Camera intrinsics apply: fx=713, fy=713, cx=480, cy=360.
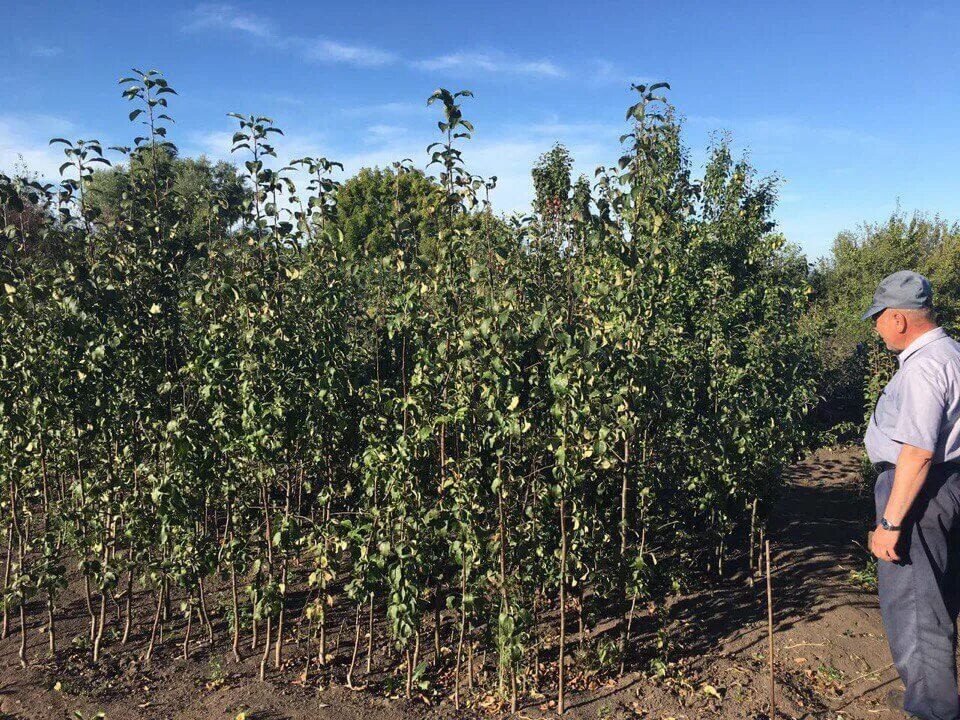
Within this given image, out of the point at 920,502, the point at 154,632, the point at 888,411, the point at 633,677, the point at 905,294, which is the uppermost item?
the point at 905,294

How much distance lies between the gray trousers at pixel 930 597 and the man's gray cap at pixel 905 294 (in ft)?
2.41

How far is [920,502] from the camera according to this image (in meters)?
3.10

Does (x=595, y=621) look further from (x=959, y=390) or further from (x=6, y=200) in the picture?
(x=6, y=200)

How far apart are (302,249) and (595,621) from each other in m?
3.20

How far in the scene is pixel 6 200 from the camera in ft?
14.9

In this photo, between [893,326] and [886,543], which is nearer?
A: [886,543]

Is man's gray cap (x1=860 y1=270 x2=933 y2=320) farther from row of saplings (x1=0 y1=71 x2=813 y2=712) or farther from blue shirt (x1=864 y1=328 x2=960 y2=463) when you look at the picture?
row of saplings (x1=0 y1=71 x2=813 y2=712)

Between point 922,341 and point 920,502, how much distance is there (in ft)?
2.32

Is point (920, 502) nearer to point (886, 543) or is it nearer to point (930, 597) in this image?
point (886, 543)

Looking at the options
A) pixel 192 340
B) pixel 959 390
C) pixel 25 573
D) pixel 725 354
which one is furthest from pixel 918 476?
pixel 25 573

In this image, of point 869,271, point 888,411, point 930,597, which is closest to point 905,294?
point 888,411

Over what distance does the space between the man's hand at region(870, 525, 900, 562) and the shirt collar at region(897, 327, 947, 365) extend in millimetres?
775

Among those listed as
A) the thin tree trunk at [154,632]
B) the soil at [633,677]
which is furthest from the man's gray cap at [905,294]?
the thin tree trunk at [154,632]

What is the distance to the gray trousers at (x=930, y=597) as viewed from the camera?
306 cm
